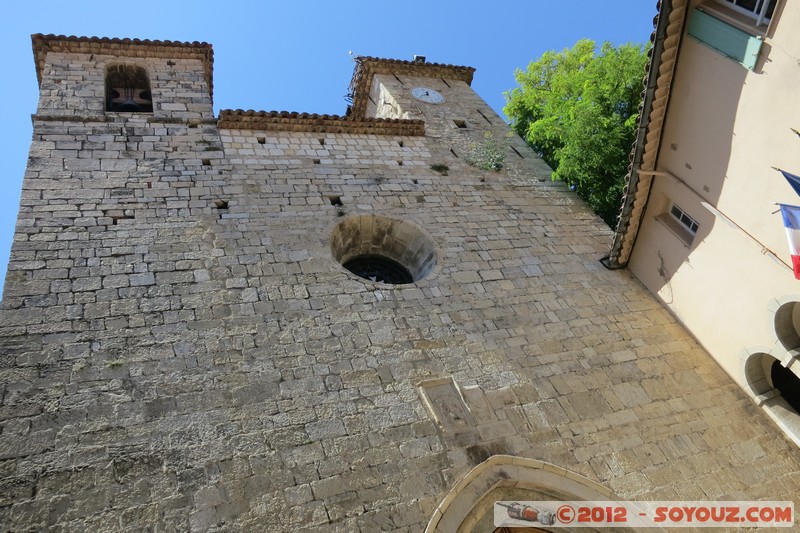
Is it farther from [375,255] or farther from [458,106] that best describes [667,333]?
[458,106]

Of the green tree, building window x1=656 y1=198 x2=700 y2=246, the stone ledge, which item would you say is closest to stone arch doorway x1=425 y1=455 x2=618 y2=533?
building window x1=656 y1=198 x2=700 y2=246

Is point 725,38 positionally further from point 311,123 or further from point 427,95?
point 427,95

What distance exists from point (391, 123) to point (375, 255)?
2.94 m

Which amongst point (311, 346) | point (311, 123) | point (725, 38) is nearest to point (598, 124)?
point (725, 38)

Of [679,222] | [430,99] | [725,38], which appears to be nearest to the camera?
[725,38]

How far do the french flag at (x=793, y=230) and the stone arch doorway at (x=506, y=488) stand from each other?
2.69m

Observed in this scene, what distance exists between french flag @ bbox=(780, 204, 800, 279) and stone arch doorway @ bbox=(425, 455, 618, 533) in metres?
2.69

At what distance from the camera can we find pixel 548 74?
44.7ft

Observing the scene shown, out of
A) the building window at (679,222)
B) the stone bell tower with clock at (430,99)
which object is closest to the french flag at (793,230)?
the building window at (679,222)

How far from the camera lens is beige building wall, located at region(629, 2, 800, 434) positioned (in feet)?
20.8

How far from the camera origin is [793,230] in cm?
544

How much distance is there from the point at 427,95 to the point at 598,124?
3946 millimetres

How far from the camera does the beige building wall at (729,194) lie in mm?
6328

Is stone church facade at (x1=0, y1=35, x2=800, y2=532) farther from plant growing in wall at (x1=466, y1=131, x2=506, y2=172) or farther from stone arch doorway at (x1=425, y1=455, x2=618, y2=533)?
plant growing in wall at (x1=466, y1=131, x2=506, y2=172)
